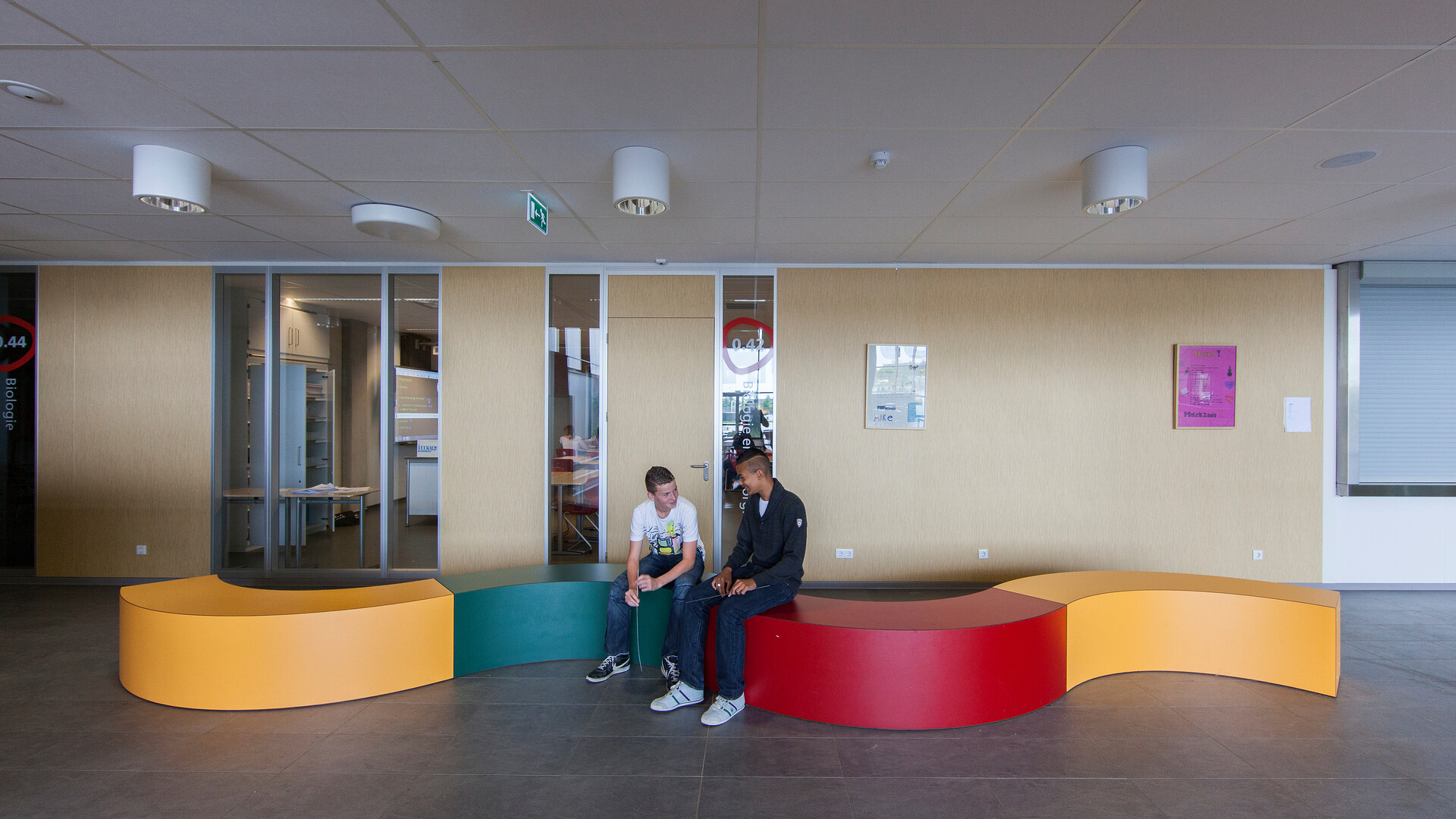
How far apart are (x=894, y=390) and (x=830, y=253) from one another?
132 centimetres

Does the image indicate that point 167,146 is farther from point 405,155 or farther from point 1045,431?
point 1045,431

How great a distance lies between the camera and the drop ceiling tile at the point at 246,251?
16.6ft

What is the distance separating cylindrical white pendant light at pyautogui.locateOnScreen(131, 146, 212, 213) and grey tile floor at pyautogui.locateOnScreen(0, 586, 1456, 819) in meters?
2.63

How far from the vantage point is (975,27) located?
7.20 feet

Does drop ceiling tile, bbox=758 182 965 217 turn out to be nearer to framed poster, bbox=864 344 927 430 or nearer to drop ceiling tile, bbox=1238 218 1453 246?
framed poster, bbox=864 344 927 430

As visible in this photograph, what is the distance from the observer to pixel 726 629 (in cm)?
328

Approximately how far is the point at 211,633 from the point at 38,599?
363 cm

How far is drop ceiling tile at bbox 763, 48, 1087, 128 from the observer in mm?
2369

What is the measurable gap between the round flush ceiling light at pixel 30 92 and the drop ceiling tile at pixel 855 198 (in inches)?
126

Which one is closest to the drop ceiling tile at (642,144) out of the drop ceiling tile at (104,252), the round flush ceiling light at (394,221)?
the round flush ceiling light at (394,221)

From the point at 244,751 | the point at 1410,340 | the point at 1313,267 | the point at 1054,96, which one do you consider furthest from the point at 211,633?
A: the point at 1410,340

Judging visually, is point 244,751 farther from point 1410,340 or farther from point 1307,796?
point 1410,340

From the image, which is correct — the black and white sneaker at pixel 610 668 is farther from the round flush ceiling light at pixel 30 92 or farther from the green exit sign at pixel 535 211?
the round flush ceiling light at pixel 30 92

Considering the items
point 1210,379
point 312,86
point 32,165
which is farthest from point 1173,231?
point 32,165
